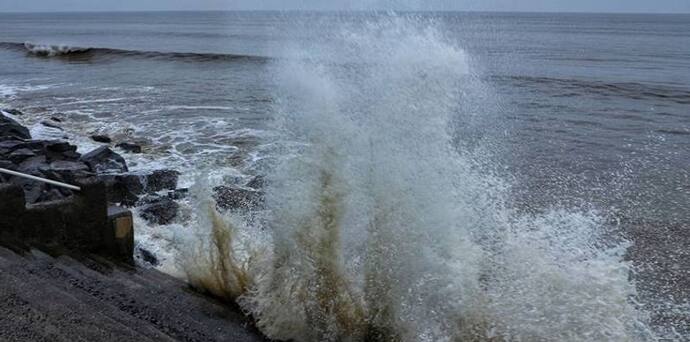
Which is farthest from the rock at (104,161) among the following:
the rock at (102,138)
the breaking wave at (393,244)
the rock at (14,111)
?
the rock at (14,111)

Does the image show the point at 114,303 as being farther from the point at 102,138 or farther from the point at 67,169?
the point at 102,138

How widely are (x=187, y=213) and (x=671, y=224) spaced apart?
7.98 meters

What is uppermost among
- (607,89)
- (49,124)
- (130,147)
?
(607,89)

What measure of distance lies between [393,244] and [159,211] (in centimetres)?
537

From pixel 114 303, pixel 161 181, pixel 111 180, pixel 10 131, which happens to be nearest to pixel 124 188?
pixel 111 180

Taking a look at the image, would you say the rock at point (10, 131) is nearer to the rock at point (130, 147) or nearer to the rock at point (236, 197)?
the rock at point (130, 147)

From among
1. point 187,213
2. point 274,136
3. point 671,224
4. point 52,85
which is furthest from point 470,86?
point 52,85

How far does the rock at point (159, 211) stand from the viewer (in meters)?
9.53

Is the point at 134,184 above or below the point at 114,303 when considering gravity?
below

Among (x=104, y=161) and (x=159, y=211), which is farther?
(x=104, y=161)

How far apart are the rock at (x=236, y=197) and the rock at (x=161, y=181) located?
920 mm

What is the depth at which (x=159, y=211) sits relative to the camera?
32.0 ft

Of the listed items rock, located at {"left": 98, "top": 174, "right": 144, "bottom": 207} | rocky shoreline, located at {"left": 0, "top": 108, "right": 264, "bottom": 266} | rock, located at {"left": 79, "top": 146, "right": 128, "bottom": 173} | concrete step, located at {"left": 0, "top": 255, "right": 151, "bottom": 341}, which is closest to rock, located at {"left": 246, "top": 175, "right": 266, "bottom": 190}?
rocky shoreline, located at {"left": 0, "top": 108, "right": 264, "bottom": 266}

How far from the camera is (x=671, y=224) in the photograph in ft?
32.1
